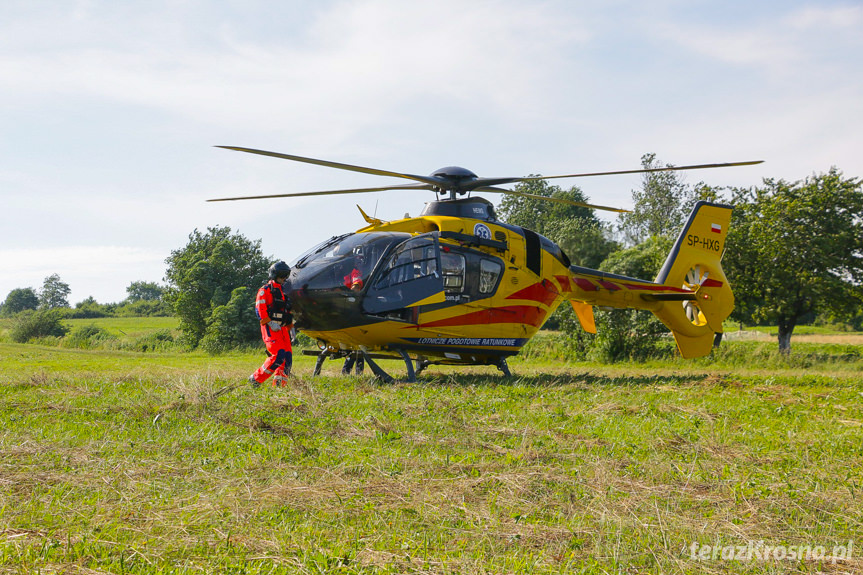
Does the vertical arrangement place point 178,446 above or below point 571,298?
below

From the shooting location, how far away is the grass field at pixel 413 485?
3.63 meters

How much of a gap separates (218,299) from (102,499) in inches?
1356

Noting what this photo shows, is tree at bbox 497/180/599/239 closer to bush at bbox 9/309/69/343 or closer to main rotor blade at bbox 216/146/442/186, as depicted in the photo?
bush at bbox 9/309/69/343

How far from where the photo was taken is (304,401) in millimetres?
8375

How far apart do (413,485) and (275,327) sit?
673cm

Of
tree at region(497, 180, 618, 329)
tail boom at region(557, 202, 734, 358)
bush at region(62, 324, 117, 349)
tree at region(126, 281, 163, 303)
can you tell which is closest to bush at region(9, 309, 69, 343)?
bush at region(62, 324, 117, 349)

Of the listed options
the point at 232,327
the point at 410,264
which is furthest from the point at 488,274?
the point at 232,327

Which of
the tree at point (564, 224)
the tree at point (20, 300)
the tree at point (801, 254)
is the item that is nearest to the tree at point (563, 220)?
the tree at point (564, 224)

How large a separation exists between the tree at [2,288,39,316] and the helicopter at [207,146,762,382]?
105 metres

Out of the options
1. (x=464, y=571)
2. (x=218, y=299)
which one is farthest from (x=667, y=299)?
(x=218, y=299)

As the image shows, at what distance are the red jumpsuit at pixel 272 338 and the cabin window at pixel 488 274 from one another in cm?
404

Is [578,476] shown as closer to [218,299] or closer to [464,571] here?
[464,571]

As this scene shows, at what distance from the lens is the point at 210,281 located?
3825 centimetres

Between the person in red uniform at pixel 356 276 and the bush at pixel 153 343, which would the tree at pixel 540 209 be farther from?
the person in red uniform at pixel 356 276
